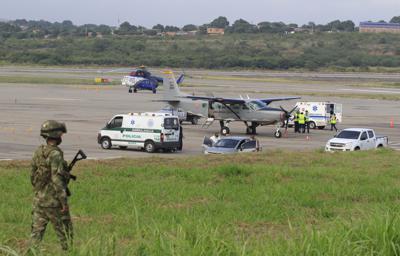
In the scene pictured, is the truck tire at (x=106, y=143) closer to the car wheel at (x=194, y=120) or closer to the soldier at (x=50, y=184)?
the car wheel at (x=194, y=120)

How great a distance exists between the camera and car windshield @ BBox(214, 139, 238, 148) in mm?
36500

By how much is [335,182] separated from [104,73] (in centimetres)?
11571

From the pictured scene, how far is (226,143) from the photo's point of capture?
36750 mm

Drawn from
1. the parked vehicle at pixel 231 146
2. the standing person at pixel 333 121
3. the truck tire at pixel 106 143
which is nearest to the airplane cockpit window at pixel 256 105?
the standing person at pixel 333 121

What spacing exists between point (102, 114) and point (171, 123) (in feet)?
71.5

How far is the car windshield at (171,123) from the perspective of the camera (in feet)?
128

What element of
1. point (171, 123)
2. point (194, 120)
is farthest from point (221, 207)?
point (194, 120)

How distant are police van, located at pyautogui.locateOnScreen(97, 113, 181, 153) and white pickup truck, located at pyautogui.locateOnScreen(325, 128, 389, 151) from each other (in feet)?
24.0

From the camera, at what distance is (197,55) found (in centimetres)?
18462

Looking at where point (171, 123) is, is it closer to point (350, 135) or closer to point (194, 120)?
point (350, 135)

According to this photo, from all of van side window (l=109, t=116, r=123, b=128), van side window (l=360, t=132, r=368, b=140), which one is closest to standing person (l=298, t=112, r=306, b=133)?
van side window (l=360, t=132, r=368, b=140)

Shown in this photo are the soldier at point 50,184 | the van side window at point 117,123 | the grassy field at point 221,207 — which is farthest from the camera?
the van side window at point 117,123

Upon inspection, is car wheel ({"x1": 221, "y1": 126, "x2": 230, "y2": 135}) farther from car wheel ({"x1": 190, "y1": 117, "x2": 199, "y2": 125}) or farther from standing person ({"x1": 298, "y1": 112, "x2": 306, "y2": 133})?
standing person ({"x1": 298, "y1": 112, "x2": 306, "y2": 133})

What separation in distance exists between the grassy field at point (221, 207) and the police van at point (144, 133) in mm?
9795
